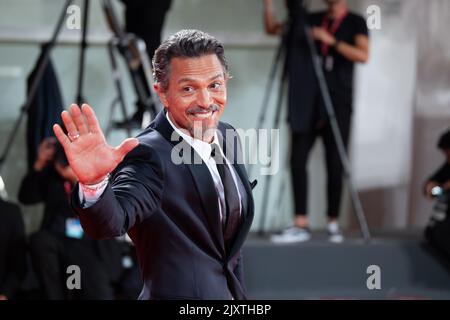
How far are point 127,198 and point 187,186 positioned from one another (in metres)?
0.09

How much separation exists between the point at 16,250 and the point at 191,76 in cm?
200

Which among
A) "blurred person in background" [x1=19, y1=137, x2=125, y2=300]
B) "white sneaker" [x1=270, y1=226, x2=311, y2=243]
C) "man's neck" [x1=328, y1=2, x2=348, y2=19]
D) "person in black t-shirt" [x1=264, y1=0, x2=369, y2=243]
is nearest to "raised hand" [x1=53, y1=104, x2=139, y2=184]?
"blurred person in background" [x1=19, y1=137, x2=125, y2=300]

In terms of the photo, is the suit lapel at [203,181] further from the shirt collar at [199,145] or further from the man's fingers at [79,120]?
the man's fingers at [79,120]

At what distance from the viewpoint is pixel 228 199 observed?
1.09 meters

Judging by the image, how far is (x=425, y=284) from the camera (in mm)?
3078

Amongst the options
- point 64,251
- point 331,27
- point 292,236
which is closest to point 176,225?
point 64,251

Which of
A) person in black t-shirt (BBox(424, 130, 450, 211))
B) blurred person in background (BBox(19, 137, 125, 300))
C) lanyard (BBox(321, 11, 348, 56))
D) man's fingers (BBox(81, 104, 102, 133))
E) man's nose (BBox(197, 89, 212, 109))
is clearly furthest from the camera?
person in black t-shirt (BBox(424, 130, 450, 211))

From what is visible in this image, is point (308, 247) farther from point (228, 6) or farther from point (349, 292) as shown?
point (228, 6)

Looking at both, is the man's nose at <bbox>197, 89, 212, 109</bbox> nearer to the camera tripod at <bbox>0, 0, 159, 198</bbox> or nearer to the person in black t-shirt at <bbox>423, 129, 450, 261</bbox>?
the camera tripod at <bbox>0, 0, 159, 198</bbox>

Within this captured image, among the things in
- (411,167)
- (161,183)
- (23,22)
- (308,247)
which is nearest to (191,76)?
(161,183)

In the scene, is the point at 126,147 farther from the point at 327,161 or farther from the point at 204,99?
the point at 327,161

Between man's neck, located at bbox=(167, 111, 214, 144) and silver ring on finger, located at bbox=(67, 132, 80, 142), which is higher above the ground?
silver ring on finger, located at bbox=(67, 132, 80, 142)

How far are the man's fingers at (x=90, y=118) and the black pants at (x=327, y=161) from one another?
226 centimetres

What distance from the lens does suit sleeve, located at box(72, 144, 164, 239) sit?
987mm
